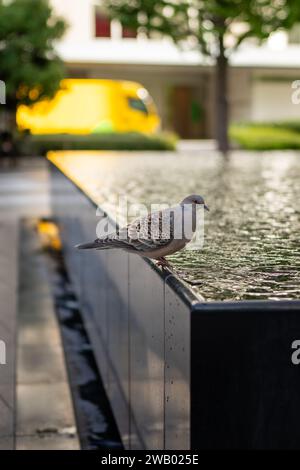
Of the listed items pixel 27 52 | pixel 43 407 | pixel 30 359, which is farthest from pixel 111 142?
pixel 43 407

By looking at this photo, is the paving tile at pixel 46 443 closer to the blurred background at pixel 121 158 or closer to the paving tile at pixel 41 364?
the blurred background at pixel 121 158

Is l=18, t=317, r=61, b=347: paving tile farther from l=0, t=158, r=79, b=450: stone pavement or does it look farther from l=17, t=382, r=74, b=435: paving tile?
l=17, t=382, r=74, b=435: paving tile

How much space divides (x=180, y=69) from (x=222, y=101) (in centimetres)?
1870

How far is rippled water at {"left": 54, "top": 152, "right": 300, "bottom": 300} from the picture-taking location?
3.69 metres

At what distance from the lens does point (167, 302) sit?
364 cm

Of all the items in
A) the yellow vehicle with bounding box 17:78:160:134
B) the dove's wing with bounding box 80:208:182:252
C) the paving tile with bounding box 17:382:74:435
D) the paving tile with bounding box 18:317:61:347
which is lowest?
the paving tile with bounding box 17:382:74:435

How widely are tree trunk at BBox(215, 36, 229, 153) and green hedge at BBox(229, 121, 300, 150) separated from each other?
3572 mm

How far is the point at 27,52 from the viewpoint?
27156mm

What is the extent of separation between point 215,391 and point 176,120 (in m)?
44.0

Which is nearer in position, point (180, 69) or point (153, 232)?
point (153, 232)

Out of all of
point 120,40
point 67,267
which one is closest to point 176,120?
point 120,40

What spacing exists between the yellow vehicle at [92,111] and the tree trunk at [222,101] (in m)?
7.62

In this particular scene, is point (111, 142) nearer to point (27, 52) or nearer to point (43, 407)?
point (27, 52)

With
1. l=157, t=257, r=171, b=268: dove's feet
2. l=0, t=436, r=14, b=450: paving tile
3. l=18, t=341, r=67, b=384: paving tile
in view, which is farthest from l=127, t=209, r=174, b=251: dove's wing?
l=18, t=341, r=67, b=384: paving tile
